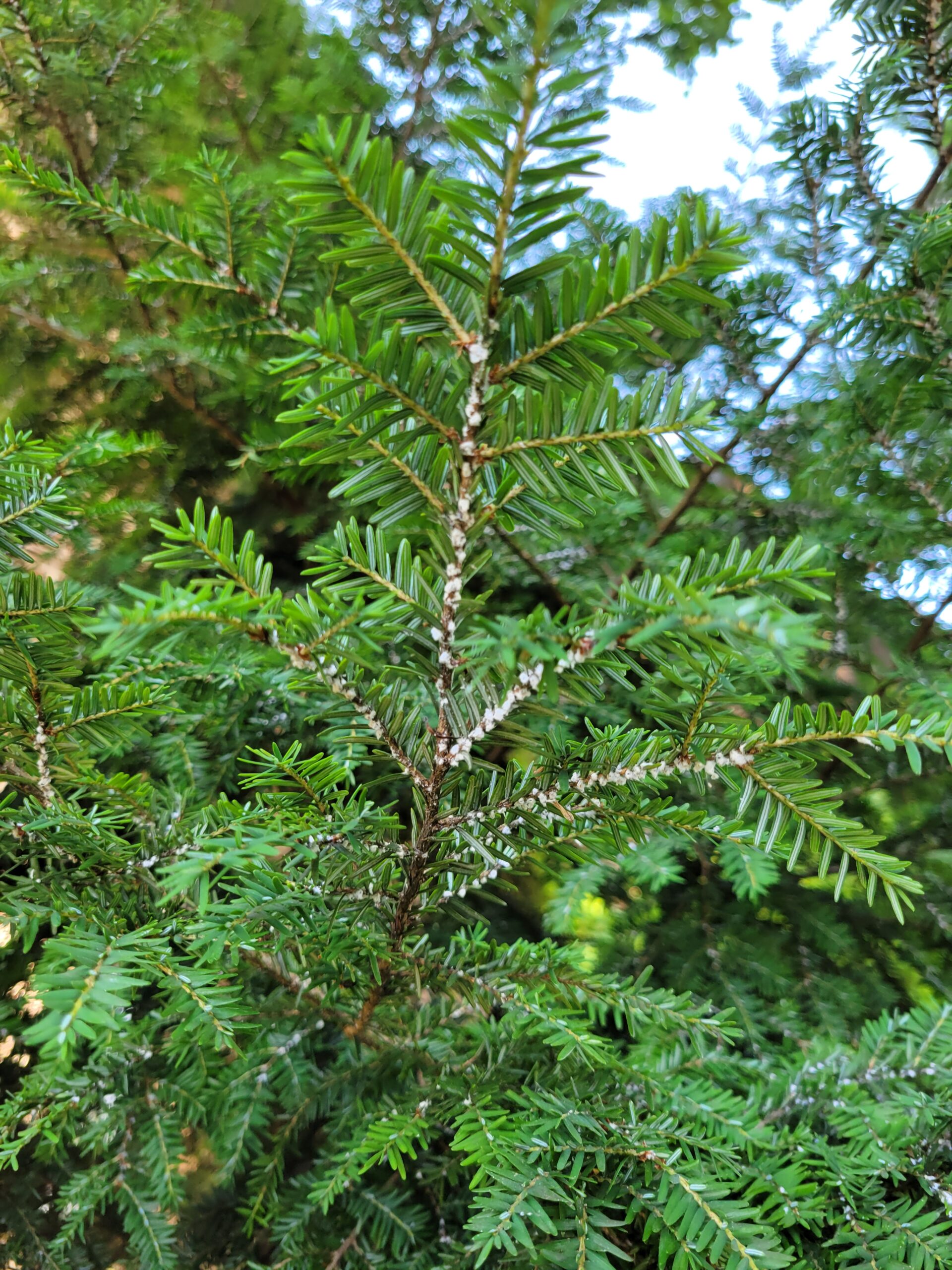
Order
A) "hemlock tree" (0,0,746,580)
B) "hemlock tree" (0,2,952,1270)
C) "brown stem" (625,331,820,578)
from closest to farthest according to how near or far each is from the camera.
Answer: "hemlock tree" (0,2,952,1270) → "hemlock tree" (0,0,746,580) → "brown stem" (625,331,820,578)

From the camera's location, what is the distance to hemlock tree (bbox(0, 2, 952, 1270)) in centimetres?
29

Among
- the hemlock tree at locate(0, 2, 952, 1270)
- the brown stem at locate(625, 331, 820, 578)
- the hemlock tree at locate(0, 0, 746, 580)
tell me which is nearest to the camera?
the hemlock tree at locate(0, 2, 952, 1270)

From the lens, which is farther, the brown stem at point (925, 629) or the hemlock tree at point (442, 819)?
the brown stem at point (925, 629)

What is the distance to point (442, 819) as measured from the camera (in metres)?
0.38

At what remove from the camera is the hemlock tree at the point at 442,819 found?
0.94 ft

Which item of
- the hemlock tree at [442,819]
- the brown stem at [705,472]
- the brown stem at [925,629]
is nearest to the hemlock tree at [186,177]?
the hemlock tree at [442,819]

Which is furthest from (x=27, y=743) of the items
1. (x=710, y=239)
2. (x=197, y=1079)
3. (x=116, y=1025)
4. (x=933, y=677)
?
(x=933, y=677)

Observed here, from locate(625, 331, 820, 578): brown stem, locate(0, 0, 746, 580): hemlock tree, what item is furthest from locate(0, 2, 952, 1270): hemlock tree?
locate(625, 331, 820, 578): brown stem

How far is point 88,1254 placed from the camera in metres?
0.69

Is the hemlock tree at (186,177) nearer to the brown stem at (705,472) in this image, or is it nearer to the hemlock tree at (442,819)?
the hemlock tree at (442,819)

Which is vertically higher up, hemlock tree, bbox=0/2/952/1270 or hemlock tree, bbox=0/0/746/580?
hemlock tree, bbox=0/0/746/580

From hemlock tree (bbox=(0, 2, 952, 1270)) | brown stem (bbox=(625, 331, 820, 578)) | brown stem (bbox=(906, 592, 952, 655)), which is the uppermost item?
brown stem (bbox=(625, 331, 820, 578))

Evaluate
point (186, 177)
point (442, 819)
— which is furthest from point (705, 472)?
point (186, 177)

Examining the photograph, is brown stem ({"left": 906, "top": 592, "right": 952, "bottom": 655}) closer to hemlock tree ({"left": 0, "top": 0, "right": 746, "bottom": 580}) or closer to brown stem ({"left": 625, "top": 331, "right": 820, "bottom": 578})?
brown stem ({"left": 625, "top": 331, "right": 820, "bottom": 578})
